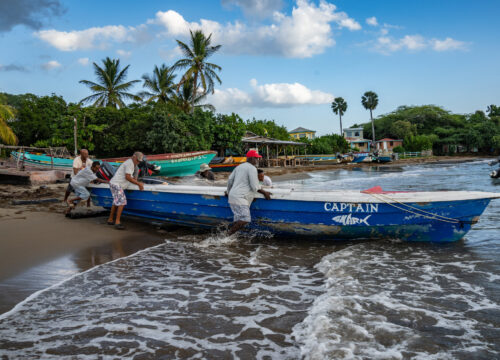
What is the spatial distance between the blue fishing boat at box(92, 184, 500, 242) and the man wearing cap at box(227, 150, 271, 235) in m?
0.24

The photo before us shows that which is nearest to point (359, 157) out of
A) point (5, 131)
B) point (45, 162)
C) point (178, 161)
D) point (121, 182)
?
point (178, 161)

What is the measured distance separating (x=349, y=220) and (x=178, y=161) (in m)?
15.8

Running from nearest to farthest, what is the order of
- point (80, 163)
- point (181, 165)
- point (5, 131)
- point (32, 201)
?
point (80, 163) → point (32, 201) → point (5, 131) → point (181, 165)

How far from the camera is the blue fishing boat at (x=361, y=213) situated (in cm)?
534

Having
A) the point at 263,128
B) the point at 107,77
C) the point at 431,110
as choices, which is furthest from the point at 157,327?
the point at 431,110

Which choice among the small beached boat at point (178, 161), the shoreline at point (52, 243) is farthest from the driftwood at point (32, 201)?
the small beached boat at point (178, 161)

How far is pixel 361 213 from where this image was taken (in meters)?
5.46

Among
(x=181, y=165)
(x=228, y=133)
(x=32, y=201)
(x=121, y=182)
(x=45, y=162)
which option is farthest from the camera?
(x=228, y=133)

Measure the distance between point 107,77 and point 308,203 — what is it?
29.8 meters

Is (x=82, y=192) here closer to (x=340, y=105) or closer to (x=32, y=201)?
(x=32, y=201)

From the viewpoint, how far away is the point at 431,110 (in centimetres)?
6519

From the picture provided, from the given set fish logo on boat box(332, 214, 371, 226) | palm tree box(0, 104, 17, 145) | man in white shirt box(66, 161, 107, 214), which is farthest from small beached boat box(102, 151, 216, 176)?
fish logo on boat box(332, 214, 371, 226)

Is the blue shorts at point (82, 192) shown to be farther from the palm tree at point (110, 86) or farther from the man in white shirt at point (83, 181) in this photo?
the palm tree at point (110, 86)

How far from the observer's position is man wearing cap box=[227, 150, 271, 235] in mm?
5641
